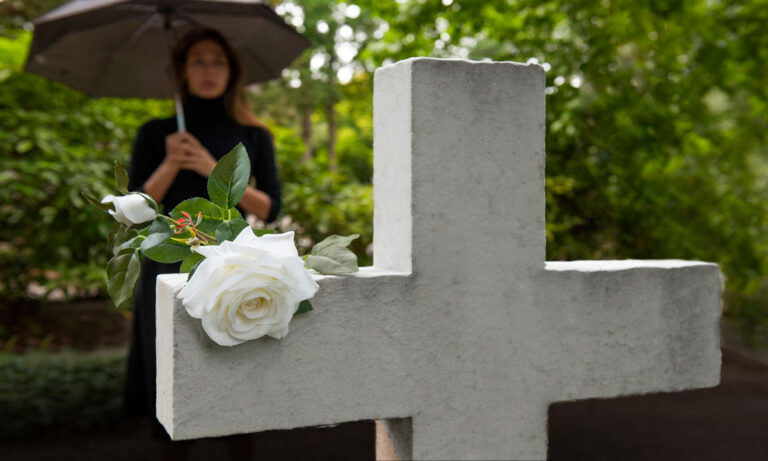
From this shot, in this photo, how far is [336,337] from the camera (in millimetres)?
1428

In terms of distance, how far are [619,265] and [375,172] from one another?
1.91ft

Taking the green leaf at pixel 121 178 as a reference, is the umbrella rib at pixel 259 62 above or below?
above

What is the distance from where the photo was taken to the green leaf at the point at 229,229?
1.40 meters

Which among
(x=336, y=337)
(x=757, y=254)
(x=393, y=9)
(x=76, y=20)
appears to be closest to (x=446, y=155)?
(x=336, y=337)

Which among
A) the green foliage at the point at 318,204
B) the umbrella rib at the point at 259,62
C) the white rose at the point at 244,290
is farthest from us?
the green foliage at the point at 318,204

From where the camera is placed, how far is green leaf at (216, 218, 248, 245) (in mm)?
1400

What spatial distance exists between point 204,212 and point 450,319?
515 millimetres

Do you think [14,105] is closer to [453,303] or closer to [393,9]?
[393,9]

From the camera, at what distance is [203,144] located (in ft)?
9.98

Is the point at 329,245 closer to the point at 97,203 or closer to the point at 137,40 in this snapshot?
the point at 97,203

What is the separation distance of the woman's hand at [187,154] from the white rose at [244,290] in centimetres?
158

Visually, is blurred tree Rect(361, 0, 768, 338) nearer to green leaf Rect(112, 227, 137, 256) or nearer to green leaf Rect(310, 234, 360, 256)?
green leaf Rect(310, 234, 360, 256)

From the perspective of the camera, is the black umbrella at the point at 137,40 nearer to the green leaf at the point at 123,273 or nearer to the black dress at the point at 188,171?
the black dress at the point at 188,171

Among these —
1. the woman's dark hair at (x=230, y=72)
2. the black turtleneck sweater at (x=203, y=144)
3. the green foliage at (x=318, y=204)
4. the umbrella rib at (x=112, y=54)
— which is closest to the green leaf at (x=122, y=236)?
the black turtleneck sweater at (x=203, y=144)
